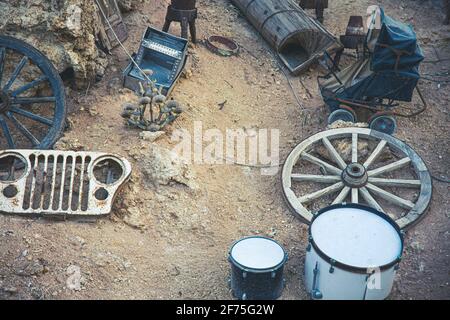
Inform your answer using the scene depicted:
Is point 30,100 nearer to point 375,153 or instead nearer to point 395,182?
point 375,153

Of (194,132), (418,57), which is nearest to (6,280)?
(194,132)

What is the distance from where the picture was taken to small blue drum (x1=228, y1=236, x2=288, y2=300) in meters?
4.94

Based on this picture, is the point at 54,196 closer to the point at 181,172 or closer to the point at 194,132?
the point at 181,172

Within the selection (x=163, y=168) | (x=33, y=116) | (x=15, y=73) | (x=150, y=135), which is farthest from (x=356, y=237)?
(x=15, y=73)

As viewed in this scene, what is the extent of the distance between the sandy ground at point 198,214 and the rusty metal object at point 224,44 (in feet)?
0.38

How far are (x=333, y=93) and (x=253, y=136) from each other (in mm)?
1167

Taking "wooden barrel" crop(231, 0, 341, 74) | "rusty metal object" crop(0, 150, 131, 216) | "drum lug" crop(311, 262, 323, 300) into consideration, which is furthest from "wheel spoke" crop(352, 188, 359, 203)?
"wooden barrel" crop(231, 0, 341, 74)

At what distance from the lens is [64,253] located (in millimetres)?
5461

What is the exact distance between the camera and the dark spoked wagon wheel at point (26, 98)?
256 inches

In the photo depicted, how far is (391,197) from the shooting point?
6.20 m

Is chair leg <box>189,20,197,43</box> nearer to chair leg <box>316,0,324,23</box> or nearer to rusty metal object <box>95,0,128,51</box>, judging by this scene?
rusty metal object <box>95,0,128,51</box>

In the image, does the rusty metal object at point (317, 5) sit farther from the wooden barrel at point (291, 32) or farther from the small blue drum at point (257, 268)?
the small blue drum at point (257, 268)

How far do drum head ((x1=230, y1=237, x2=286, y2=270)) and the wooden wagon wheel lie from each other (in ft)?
3.65

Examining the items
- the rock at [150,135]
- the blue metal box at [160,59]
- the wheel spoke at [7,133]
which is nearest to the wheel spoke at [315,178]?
the rock at [150,135]
